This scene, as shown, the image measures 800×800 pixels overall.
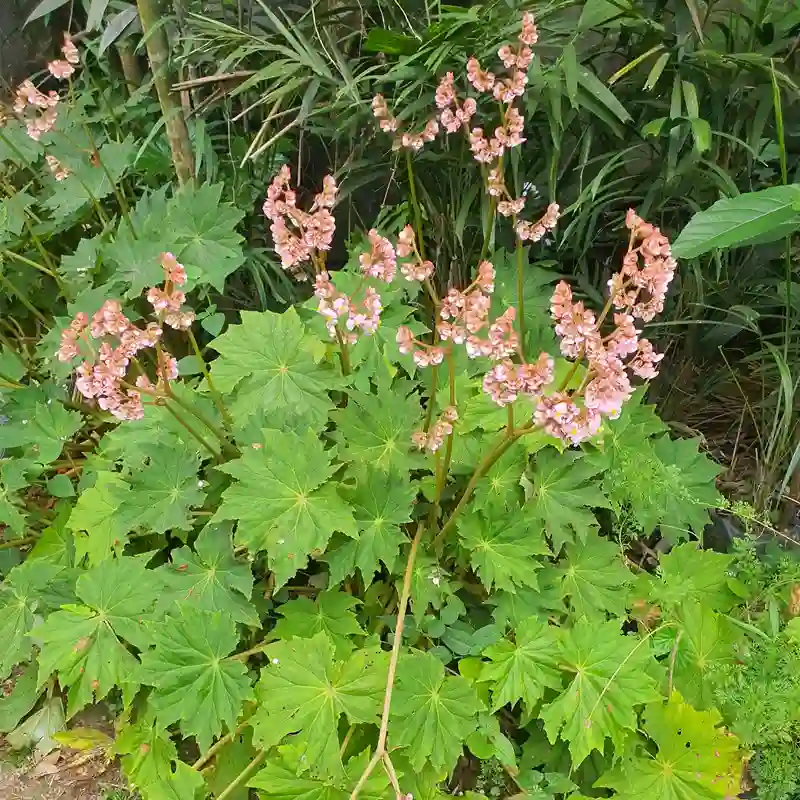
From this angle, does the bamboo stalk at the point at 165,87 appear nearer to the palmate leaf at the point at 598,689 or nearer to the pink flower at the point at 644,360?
the pink flower at the point at 644,360

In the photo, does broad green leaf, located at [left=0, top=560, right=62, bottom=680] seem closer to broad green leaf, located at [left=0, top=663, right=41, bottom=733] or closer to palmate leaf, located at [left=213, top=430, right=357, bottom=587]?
broad green leaf, located at [left=0, top=663, right=41, bottom=733]

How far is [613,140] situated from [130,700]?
146 centimetres

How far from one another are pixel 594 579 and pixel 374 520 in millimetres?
442

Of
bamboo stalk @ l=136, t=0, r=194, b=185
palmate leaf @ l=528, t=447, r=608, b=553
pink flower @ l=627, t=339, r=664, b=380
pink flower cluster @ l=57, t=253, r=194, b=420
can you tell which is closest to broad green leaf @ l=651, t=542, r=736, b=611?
palmate leaf @ l=528, t=447, r=608, b=553

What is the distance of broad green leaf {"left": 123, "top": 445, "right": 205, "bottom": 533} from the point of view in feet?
4.09

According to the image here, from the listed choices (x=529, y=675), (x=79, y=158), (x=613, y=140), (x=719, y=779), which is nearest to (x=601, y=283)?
(x=613, y=140)

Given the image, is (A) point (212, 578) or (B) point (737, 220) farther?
(A) point (212, 578)

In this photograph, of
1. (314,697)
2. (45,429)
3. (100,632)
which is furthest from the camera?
(45,429)

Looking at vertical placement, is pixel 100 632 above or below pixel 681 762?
above

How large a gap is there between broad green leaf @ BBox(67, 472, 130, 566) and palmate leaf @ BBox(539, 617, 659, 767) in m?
0.83

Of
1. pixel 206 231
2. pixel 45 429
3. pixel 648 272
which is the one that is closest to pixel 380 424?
pixel 648 272

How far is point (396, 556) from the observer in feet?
4.09

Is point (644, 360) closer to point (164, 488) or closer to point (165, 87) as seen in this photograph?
point (164, 488)

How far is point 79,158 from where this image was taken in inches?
69.9
